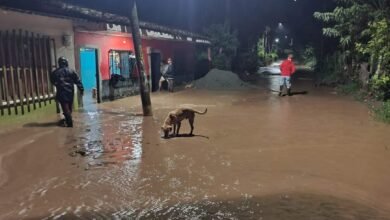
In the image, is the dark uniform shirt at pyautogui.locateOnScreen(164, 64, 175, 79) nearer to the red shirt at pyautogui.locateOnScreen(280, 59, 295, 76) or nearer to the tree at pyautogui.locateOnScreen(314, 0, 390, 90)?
the red shirt at pyautogui.locateOnScreen(280, 59, 295, 76)

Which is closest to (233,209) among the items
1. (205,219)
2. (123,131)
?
(205,219)

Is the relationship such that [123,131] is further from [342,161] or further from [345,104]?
[345,104]

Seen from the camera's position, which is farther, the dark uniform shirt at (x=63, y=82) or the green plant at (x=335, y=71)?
the green plant at (x=335, y=71)

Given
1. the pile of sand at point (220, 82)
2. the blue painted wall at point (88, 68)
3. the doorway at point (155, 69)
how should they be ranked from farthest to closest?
1. the pile of sand at point (220, 82)
2. the doorway at point (155, 69)
3. the blue painted wall at point (88, 68)

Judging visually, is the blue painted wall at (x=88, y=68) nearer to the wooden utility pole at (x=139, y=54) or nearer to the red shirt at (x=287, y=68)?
the wooden utility pole at (x=139, y=54)

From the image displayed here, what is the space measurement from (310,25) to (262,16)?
6332 millimetres

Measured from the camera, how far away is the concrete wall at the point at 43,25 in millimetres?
10836

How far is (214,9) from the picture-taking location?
3356 centimetres

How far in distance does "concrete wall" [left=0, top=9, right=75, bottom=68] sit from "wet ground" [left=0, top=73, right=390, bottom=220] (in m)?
2.61

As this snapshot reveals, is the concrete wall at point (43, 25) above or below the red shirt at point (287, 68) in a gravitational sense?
above

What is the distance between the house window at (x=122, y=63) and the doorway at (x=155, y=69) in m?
2.30

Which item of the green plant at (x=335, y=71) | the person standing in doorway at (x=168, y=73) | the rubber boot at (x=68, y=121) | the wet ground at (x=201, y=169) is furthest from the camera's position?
the green plant at (x=335, y=71)

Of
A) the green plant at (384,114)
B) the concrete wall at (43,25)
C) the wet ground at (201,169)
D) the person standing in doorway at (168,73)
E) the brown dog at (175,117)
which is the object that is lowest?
the wet ground at (201,169)

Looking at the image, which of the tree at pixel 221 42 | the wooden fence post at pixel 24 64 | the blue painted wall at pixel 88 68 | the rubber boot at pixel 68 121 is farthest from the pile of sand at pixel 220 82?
the rubber boot at pixel 68 121
